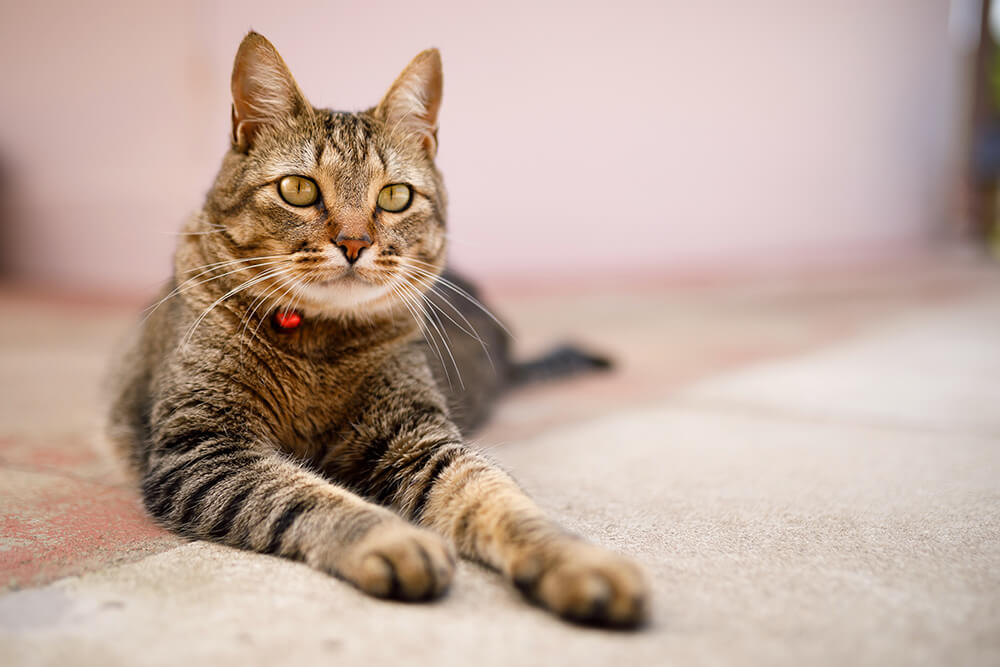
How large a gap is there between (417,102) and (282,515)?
860mm

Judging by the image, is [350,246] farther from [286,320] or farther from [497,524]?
[497,524]

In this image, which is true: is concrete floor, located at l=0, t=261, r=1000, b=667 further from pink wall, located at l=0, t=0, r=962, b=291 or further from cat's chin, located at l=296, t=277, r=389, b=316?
pink wall, located at l=0, t=0, r=962, b=291

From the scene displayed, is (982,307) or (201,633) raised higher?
(201,633)

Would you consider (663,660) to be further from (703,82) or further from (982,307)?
(703,82)

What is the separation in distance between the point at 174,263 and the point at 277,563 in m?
0.76

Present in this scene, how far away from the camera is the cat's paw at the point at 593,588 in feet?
2.74

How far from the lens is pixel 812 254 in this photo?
215 inches

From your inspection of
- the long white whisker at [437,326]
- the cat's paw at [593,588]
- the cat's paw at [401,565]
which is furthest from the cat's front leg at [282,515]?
the long white whisker at [437,326]

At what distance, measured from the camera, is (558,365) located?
8.43 ft

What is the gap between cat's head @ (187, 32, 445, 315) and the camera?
49.4 inches

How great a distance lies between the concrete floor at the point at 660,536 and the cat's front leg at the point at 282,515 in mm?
30

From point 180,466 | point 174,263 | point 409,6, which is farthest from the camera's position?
point 409,6

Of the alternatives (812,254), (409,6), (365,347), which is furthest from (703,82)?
(365,347)

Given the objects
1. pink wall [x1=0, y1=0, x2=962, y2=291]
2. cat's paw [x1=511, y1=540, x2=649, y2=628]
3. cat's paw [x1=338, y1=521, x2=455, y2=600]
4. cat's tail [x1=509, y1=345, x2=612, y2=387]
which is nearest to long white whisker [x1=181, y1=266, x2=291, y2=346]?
cat's paw [x1=338, y1=521, x2=455, y2=600]
